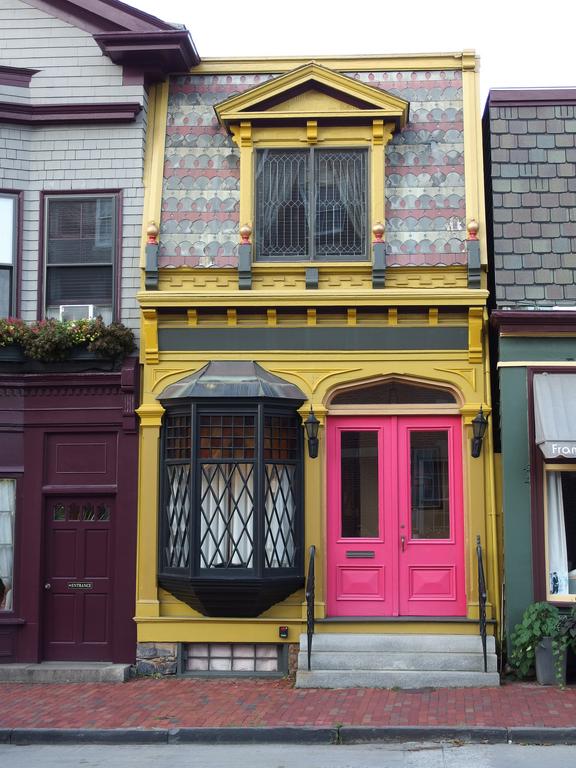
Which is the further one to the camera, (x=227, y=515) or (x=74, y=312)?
(x=74, y=312)

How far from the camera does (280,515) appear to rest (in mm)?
12070

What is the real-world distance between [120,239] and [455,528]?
5.72 metres

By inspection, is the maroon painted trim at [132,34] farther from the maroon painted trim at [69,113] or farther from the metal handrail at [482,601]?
the metal handrail at [482,601]

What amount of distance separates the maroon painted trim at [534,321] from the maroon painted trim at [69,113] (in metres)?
5.53

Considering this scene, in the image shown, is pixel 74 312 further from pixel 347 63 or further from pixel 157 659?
pixel 347 63

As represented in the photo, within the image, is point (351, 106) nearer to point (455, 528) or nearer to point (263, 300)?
point (263, 300)

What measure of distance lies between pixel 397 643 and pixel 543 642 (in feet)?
5.56

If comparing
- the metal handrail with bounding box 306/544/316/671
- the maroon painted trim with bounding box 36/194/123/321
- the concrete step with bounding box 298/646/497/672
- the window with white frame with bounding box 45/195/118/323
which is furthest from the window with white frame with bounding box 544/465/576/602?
the window with white frame with bounding box 45/195/118/323

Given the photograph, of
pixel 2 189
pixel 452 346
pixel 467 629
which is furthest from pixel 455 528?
pixel 2 189

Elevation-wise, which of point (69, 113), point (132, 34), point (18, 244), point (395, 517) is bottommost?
point (395, 517)

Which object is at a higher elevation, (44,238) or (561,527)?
(44,238)

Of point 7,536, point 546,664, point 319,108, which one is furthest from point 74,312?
point 546,664

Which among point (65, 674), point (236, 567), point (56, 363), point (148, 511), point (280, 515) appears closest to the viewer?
point (236, 567)

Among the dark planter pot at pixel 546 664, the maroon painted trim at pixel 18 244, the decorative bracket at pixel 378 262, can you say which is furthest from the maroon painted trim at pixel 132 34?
the dark planter pot at pixel 546 664
